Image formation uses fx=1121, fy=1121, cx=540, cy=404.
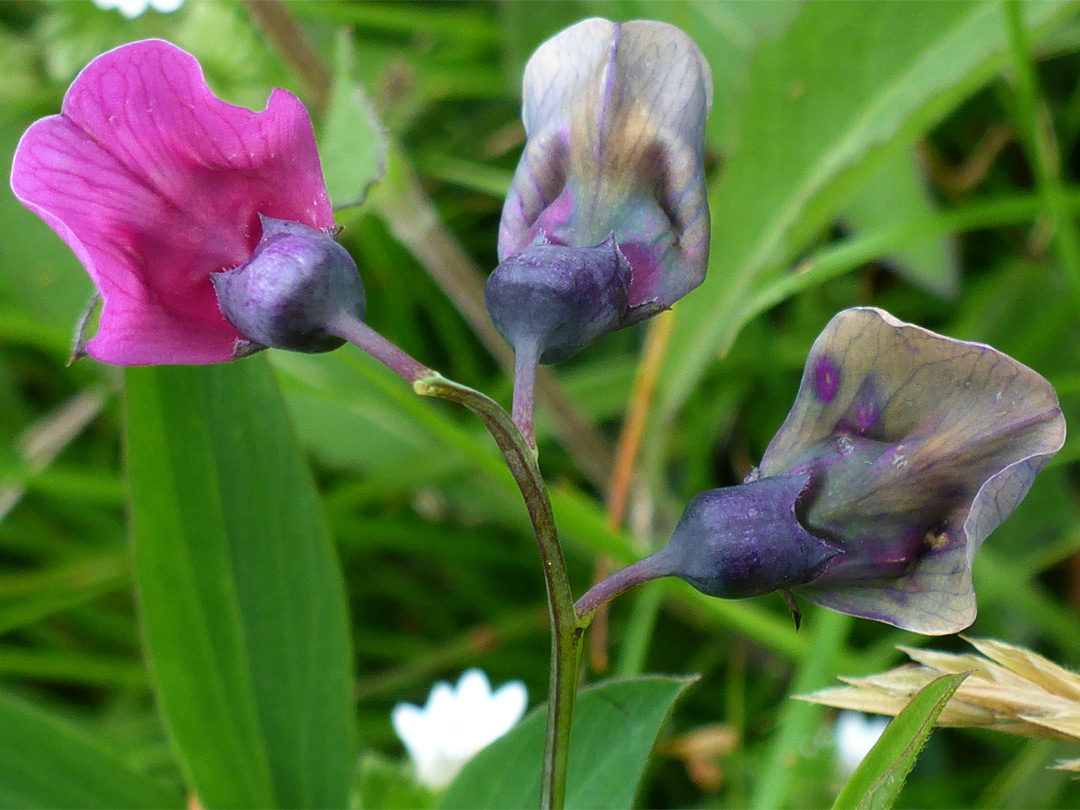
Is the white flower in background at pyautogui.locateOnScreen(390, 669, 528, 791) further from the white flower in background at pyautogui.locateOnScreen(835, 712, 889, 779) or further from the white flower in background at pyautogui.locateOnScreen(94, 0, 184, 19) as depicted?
the white flower in background at pyautogui.locateOnScreen(94, 0, 184, 19)

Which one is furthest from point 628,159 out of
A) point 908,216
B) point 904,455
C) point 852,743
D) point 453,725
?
point 908,216

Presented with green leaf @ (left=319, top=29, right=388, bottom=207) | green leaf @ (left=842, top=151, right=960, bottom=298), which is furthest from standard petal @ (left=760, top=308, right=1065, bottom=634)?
green leaf @ (left=842, top=151, right=960, bottom=298)

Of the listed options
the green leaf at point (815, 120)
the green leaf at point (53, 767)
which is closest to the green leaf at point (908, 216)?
the green leaf at point (815, 120)

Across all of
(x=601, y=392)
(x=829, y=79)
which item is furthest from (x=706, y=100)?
(x=601, y=392)

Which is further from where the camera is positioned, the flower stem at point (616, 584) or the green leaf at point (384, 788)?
the green leaf at point (384, 788)

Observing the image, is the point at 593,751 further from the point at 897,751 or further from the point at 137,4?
the point at 137,4

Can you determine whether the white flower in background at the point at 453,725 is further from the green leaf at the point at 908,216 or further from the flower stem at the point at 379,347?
the green leaf at the point at 908,216
